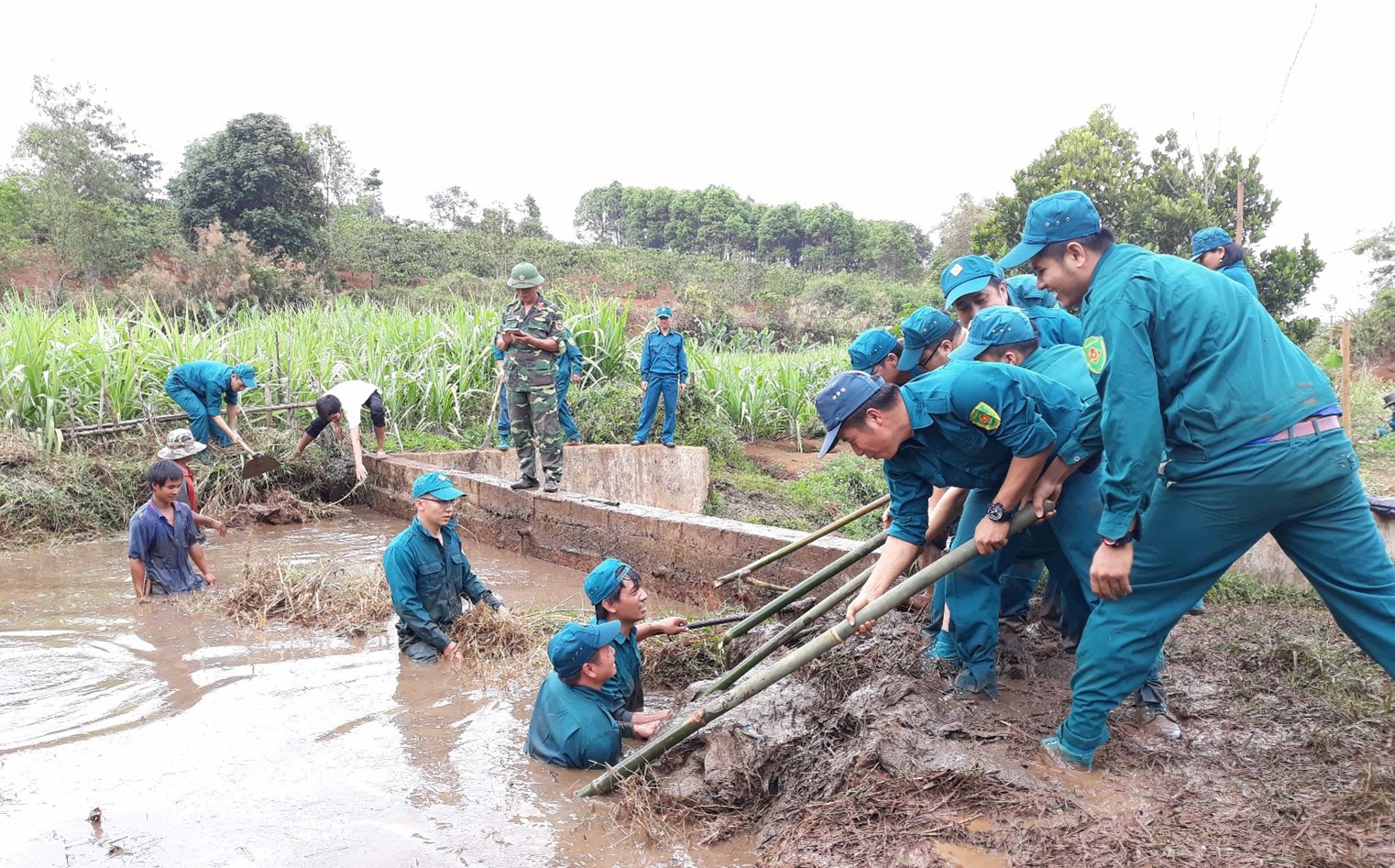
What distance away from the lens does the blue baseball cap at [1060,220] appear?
9.30 feet

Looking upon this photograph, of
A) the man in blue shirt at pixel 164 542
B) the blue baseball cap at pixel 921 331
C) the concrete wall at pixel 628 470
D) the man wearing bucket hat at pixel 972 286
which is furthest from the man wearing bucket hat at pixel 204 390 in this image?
the man wearing bucket hat at pixel 972 286

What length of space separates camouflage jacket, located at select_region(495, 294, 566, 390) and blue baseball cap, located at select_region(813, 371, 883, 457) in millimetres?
5177

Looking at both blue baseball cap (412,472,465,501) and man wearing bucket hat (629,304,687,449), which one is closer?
blue baseball cap (412,472,465,501)

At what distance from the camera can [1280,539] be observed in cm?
274

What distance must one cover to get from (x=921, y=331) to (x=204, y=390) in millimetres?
7567

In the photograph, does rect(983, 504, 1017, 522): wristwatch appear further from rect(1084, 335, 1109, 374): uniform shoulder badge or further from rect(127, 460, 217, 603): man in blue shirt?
rect(127, 460, 217, 603): man in blue shirt

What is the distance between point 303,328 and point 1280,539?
1171 cm

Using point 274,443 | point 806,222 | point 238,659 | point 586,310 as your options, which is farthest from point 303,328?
point 806,222

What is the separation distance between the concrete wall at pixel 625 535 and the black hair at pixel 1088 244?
231cm

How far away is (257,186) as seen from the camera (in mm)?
26969

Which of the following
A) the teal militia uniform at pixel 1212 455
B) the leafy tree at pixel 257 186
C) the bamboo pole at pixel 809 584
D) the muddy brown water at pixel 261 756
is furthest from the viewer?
the leafy tree at pixel 257 186

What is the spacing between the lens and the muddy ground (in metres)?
2.59

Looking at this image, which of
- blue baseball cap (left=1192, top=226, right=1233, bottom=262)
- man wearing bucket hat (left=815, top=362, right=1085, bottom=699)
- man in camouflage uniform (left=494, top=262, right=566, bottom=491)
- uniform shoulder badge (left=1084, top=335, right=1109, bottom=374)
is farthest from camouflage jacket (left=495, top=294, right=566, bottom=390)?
uniform shoulder badge (left=1084, top=335, right=1109, bottom=374)

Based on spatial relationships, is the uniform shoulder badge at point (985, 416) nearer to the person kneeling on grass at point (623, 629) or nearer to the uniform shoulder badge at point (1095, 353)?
the uniform shoulder badge at point (1095, 353)
